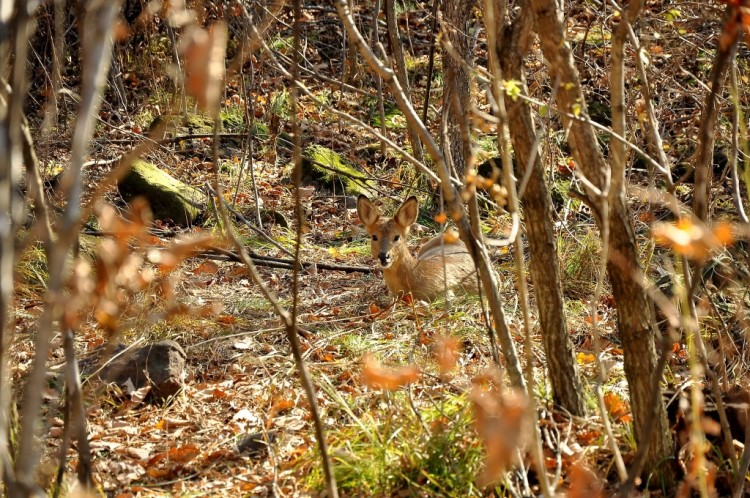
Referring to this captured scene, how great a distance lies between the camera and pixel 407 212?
8.68 metres

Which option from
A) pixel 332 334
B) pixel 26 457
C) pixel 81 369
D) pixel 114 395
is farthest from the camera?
pixel 332 334

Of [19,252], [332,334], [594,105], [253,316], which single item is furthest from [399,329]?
[594,105]

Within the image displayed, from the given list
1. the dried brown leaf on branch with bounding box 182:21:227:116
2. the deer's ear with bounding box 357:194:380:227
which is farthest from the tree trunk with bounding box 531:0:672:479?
the deer's ear with bounding box 357:194:380:227

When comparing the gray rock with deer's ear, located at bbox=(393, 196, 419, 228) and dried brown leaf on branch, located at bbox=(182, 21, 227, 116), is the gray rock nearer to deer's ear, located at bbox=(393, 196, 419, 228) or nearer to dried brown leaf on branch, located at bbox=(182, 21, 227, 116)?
deer's ear, located at bbox=(393, 196, 419, 228)

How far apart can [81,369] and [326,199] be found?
5345 mm

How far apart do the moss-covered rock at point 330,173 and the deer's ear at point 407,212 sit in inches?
85.8

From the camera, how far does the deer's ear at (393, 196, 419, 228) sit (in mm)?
8562

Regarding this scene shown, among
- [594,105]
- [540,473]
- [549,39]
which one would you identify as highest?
[594,105]

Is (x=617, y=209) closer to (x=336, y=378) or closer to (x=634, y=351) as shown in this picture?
(x=634, y=351)

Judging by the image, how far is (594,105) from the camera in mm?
11609

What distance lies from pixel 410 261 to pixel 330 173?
304 cm

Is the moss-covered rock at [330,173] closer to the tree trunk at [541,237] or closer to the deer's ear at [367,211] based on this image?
the deer's ear at [367,211]

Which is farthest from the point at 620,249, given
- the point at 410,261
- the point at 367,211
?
the point at 367,211

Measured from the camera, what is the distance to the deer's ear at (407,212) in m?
8.56
